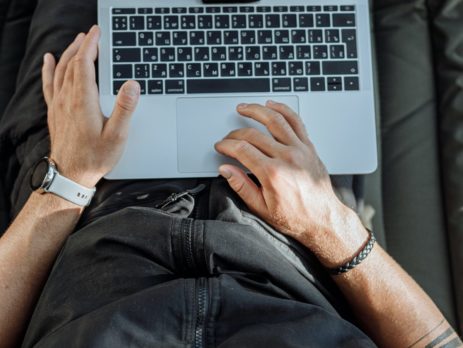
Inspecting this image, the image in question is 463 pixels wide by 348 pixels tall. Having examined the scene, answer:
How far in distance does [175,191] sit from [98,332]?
305 millimetres

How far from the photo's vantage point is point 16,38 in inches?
49.1

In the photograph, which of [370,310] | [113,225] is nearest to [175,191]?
[113,225]

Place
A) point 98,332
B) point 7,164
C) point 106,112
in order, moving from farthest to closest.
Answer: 1. point 7,164
2. point 106,112
3. point 98,332

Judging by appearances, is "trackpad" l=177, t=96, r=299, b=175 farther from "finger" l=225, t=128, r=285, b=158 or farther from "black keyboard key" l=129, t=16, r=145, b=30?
"black keyboard key" l=129, t=16, r=145, b=30

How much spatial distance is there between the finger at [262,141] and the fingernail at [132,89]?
0.17 m

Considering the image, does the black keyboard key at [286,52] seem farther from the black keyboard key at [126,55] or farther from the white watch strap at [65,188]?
the white watch strap at [65,188]

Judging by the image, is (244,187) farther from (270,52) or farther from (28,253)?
(28,253)

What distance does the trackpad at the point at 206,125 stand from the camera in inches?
40.4

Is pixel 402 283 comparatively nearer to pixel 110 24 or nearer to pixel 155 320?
pixel 155 320

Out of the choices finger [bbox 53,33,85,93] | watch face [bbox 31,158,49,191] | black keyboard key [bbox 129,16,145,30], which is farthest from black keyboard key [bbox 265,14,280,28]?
watch face [bbox 31,158,49,191]

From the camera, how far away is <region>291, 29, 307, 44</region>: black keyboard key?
106 centimetres

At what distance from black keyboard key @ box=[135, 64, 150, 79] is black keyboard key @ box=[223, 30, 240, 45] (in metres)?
0.14

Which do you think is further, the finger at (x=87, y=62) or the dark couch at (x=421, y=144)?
the dark couch at (x=421, y=144)

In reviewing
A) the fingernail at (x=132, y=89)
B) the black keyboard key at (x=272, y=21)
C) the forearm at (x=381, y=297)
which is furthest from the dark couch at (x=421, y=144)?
the fingernail at (x=132, y=89)
